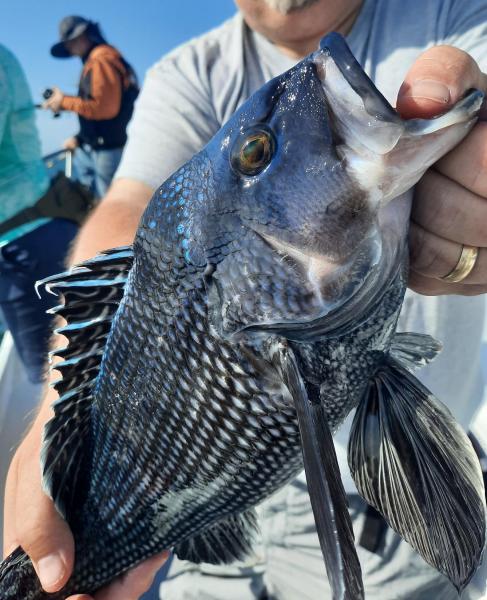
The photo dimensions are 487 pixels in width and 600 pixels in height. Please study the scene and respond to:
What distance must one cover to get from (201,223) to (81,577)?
93cm

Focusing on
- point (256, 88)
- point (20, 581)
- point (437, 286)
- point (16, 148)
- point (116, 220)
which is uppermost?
point (16, 148)

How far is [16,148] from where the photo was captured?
3.15 meters

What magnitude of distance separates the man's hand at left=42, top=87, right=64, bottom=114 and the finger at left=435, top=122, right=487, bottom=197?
518 cm

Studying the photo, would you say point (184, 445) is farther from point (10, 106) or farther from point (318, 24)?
point (10, 106)

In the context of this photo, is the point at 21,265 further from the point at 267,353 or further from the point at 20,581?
the point at 267,353

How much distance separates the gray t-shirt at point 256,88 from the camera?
1.57 metres

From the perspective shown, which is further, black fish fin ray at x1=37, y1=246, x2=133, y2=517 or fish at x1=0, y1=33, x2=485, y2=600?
black fish fin ray at x1=37, y1=246, x2=133, y2=517

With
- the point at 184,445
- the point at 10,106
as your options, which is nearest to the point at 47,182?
the point at 10,106

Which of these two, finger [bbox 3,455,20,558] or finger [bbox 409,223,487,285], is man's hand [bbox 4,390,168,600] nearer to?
finger [bbox 3,455,20,558]

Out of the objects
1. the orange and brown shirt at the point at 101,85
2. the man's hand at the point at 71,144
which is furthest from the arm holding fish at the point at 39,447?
the man's hand at the point at 71,144

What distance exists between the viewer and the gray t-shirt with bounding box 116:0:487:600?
157 centimetres

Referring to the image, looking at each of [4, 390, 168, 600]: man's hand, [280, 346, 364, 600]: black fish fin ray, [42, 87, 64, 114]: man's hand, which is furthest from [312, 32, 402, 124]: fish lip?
[42, 87, 64, 114]: man's hand

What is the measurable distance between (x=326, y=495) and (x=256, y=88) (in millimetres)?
1403

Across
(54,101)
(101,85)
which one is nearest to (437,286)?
(101,85)
